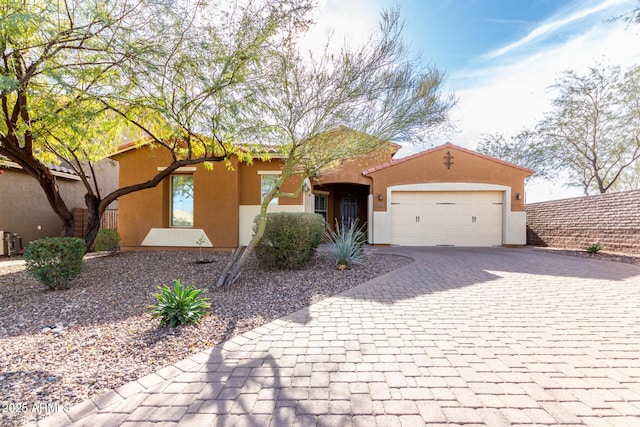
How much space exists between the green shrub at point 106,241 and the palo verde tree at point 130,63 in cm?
389

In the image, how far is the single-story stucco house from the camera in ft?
A: 32.1

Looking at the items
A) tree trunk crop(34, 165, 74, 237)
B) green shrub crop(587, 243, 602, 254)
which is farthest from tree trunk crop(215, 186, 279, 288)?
green shrub crop(587, 243, 602, 254)

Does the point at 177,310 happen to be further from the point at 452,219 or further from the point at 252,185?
the point at 452,219

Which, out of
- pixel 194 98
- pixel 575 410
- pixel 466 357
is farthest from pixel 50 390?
pixel 194 98

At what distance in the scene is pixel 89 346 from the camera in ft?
9.53

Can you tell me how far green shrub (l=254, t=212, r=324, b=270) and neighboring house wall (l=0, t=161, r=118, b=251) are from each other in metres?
7.34

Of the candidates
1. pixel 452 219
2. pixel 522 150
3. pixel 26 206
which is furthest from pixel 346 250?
pixel 522 150

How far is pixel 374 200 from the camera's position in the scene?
11773mm

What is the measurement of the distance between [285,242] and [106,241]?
7169mm

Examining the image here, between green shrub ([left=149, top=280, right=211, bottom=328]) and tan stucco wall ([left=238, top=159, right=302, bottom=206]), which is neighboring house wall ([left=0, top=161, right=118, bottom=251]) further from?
green shrub ([left=149, top=280, right=211, bottom=328])

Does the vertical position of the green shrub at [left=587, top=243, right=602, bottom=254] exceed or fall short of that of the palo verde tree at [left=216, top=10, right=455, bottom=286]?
it falls short

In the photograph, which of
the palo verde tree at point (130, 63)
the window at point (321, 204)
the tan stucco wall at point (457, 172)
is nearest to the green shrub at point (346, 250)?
the palo verde tree at point (130, 63)

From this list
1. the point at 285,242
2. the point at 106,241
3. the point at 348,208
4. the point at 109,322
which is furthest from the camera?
the point at 348,208

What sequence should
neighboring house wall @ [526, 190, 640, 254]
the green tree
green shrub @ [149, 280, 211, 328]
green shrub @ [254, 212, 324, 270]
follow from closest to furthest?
green shrub @ [149, 280, 211, 328] → green shrub @ [254, 212, 324, 270] → neighboring house wall @ [526, 190, 640, 254] → the green tree
